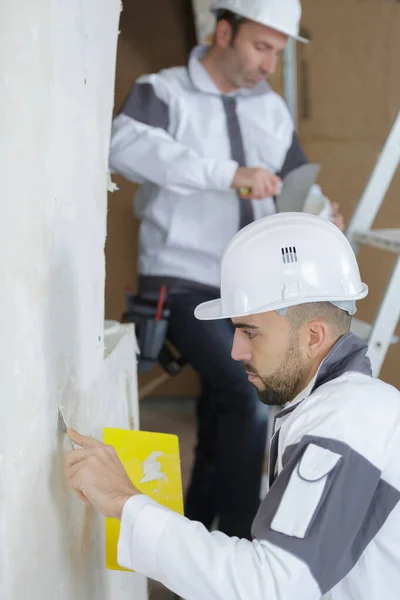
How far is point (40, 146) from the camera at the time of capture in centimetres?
96

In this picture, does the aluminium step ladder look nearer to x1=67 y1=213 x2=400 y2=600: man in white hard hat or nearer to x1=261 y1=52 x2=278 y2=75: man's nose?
x1=261 y1=52 x2=278 y2=75: man's nose

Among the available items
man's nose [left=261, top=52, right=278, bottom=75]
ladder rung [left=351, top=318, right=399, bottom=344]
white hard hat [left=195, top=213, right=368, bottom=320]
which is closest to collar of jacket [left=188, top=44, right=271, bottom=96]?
man's nose [left=261, top=52, right=278, bottom=75]

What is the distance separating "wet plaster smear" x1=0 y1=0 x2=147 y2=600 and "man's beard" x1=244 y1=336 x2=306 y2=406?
31 centimetres

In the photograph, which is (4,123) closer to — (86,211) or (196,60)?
(86,211)

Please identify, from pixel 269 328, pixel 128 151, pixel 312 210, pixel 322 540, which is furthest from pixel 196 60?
pixel 322 540

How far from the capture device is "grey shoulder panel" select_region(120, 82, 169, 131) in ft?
6.70

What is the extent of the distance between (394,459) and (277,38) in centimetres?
145

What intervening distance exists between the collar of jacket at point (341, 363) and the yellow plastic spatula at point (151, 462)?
28cm

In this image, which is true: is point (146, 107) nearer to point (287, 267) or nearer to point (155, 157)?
point (155, 157)

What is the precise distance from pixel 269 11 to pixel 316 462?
1477 mm

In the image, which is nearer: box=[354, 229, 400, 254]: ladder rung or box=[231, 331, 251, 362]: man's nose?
box=[231, 331, 251, 362]: man's nose

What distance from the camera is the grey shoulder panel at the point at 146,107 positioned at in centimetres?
204

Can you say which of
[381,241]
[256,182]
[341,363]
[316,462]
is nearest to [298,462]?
[316,462]

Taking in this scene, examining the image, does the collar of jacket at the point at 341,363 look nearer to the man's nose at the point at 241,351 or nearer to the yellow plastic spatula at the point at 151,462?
the man's nose at the point at 241,351
